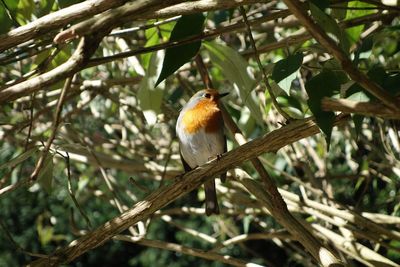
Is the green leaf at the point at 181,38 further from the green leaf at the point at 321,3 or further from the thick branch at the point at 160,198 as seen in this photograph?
the green leaf at the point at 321,3

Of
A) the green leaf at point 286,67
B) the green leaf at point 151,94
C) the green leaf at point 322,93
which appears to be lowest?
A: the green leaf at point 322,93

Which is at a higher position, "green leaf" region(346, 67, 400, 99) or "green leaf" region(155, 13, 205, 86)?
"green leaf" region(155, 13, 205, 86)

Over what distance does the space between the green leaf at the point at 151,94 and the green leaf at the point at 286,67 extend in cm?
84

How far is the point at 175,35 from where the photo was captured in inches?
75.0

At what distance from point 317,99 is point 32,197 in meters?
7.39

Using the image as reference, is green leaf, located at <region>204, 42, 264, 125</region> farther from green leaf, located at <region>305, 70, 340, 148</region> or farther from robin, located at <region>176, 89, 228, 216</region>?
robin, located at <region>176, 89, 228, 216</region>

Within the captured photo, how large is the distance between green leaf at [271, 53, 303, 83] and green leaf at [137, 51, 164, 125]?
0.84 m

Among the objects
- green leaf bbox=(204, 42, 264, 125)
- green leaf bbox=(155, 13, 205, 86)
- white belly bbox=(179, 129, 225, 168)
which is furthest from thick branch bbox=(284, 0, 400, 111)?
white belly bbox=(179, 129, 225, 168)

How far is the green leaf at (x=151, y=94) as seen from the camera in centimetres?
253

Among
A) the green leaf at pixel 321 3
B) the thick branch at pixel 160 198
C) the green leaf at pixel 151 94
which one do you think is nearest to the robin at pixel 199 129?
the green leaf at pixel 151 94

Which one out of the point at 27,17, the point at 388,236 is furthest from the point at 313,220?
the point at 27,17

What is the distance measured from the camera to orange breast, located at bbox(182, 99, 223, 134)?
3573mm

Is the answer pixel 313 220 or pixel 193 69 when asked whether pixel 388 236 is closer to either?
pixel 313 220

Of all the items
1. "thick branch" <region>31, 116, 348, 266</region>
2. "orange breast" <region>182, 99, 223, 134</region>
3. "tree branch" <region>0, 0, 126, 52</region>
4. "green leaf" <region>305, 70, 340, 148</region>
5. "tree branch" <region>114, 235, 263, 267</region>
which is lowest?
"tree branch" <region>114, 235, 263, 267</region>
